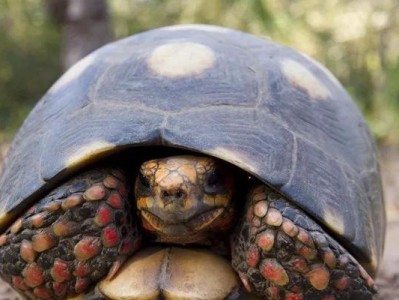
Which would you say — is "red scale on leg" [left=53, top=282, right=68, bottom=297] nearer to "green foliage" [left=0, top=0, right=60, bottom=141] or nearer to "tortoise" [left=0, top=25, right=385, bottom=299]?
"tortoise" [left=0, top=25, right=385, bottom=299]

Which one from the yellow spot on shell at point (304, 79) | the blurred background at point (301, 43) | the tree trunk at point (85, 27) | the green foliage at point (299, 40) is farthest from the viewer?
the green foliage at point (299, 40)

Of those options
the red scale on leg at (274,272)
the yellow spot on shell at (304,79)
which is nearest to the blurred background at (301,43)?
the yellow spot on shell at (304,79)

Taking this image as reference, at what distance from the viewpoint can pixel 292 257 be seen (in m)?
1.97

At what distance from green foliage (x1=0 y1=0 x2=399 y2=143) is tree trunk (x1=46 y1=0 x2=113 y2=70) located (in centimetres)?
606

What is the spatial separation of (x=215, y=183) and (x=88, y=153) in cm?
38

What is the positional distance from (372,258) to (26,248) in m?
1.06

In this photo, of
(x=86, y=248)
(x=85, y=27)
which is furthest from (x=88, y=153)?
(x=85, y=27)

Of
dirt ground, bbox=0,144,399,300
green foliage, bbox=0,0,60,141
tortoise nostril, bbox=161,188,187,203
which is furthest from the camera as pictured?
green foliage, bbox=0,0,60,141

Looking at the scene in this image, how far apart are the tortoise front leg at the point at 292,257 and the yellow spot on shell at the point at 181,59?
0.48 m

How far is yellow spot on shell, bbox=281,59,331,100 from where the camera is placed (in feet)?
7.97

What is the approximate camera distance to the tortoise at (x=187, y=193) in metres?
1.98

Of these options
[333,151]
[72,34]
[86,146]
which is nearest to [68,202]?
[86,146]

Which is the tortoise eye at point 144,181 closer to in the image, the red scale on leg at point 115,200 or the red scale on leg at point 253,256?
the red scale on leg at point 115,200

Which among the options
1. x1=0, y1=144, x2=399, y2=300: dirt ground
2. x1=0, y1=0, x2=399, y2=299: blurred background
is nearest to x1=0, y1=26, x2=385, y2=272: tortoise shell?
x1=0, y1=144, x2=399, y2=300: dirt ground
